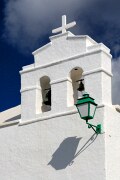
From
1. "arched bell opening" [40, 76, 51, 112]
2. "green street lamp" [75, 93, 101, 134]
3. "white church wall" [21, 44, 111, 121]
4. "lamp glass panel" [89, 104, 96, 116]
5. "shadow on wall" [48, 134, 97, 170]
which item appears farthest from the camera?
"arched bell opening" [40, 76, 51, 112]

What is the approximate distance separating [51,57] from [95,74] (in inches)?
60.8

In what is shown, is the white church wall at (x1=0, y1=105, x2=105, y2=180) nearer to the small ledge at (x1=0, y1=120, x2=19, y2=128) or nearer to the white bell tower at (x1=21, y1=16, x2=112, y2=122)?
the small ledge at (x1=0, y1=120, x2=19, y2=128)

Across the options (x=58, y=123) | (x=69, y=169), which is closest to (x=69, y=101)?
(x=58, y=123)

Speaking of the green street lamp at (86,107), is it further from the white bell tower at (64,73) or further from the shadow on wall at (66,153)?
the shadow on wall at (66,153)

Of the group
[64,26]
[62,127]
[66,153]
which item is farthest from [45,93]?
[66,153]

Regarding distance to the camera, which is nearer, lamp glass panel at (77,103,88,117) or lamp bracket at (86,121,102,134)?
lamp glass panel at (77,103,88,117)

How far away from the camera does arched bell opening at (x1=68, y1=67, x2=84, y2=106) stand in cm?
1394

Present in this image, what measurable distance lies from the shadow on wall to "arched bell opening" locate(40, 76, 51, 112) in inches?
59.1

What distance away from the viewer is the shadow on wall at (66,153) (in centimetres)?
1294

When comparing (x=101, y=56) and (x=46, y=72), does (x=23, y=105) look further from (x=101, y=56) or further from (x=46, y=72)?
(x=101, y=56)

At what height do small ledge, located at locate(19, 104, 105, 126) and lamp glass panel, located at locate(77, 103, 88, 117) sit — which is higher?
small ledge, located at locate(19, 104, 105, 126)

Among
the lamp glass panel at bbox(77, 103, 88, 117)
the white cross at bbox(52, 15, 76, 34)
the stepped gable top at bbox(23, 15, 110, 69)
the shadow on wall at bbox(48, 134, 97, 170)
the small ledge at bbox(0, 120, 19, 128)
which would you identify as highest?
the white cross at bbox(52, 15, 76, 34)

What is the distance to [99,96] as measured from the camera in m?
13.1

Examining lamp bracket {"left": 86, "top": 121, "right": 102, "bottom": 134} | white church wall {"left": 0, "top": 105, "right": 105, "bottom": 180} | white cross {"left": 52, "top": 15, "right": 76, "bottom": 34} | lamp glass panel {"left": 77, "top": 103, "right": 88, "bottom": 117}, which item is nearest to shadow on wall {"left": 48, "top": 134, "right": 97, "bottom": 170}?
white church wall {"left": 0, "top": 105, "right": 105, "bottom": 180}
